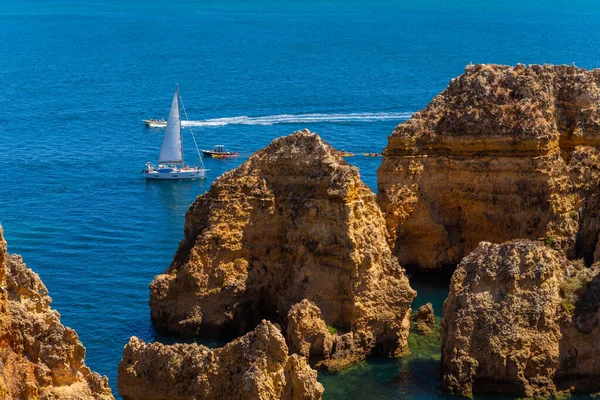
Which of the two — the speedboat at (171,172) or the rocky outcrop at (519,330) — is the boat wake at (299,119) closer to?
the speedboat at (171,172)

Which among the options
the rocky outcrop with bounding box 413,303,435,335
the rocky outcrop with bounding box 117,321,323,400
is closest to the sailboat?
the rocky outcrop with bounding box 413,303,435,335

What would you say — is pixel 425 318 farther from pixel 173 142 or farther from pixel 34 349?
pixel 173 142

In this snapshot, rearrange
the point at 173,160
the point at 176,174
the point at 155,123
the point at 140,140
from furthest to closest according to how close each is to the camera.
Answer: the point at 155,123 → the point at 140,140 → the point at 173,160 → the point at 176,174

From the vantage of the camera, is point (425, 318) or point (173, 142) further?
point (173, 142)

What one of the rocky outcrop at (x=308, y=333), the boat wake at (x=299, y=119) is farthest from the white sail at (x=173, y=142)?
the rocky outcrop at (x=308, y=333)

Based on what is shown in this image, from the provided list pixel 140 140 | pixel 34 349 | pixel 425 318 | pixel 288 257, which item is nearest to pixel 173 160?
pixel 140 140

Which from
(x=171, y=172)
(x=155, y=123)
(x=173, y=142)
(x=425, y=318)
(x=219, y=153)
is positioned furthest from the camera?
(x=155, y=123)
